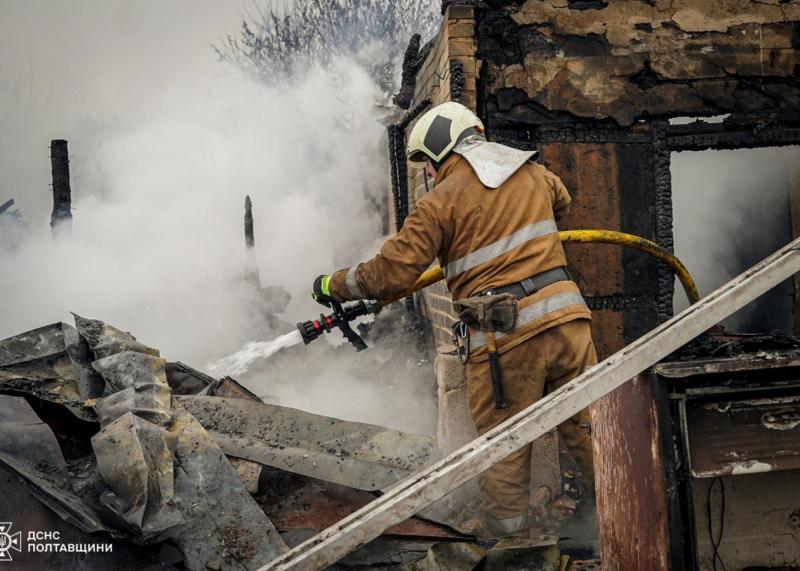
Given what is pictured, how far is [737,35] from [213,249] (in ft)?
63.4

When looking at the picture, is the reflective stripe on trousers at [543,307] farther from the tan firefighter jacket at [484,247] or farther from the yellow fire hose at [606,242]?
the yellow fire hose at [606,242]

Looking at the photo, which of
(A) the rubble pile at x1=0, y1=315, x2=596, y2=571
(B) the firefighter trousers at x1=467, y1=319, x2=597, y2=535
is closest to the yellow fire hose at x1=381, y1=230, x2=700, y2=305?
(B) the firefighter trousers at x1=467, y1=319, x2=597, y2=535

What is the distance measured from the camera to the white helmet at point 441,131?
3.79 metres

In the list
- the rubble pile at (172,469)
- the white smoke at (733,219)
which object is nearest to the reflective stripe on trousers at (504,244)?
the rubble pile at (172,469)

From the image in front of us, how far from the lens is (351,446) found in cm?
400

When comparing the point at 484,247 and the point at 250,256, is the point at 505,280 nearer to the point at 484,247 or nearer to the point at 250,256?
the point at 484,247

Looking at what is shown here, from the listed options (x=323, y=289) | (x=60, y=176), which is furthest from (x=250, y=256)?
(x=323, y=289)

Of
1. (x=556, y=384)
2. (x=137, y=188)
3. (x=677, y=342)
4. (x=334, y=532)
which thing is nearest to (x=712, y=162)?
(x=556, y=384)

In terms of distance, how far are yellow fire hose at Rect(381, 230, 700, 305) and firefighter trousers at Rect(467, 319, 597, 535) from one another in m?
0.65

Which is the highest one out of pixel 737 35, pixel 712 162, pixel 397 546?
pixel 737 35

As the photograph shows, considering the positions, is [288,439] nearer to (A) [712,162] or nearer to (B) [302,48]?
(A) [712,162]

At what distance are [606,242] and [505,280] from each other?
1095 mm

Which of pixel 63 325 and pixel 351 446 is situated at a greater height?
pixel 63 325

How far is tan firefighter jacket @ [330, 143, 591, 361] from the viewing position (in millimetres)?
3520
